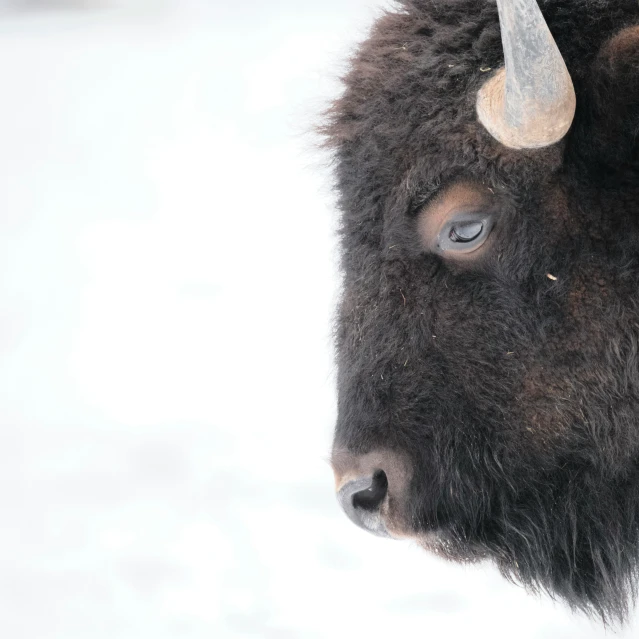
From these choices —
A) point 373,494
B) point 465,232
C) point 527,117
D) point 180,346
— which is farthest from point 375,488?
point 180,346

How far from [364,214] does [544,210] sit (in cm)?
53

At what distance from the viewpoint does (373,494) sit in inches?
108

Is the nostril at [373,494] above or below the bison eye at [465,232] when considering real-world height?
below

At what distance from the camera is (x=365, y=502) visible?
2.77m

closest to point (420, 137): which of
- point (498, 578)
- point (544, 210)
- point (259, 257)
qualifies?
point (544, 210)

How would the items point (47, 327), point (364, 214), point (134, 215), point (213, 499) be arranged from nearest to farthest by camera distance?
point (364, 214) → point (213, 499) → point (47, 327) → point (134, 215)

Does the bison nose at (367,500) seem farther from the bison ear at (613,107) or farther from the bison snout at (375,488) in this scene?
the bison ear at (613,107)

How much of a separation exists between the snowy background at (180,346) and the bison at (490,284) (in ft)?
2.29

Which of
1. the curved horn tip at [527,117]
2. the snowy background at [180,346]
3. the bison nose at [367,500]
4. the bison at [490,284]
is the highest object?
the curved horn tip at [527,117]

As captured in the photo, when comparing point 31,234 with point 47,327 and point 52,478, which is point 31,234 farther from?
point 52,478

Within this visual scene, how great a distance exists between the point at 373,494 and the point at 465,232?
832mm

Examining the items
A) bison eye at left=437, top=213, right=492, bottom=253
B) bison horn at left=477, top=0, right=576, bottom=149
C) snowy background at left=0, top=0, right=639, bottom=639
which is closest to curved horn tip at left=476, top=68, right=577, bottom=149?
bison horn at left=477, top=0, right=576, bottom=149

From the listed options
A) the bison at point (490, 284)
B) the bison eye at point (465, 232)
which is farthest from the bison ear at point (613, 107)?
the bison eye at point (465, 232)

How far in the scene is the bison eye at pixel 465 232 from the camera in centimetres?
256
